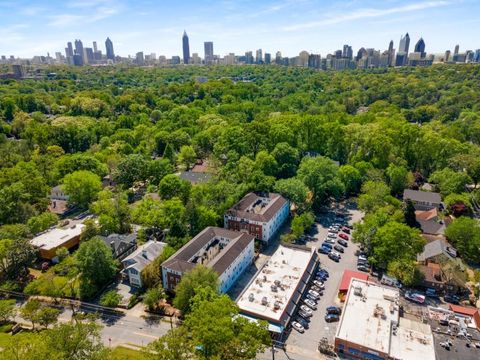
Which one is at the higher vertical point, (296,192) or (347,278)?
(296,192)

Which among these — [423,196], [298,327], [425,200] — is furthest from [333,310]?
[423,196]

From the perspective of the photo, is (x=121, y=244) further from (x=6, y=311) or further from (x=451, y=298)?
(x=451, y=298)

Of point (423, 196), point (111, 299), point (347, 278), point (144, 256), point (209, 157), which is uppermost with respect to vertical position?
point (209, 157)

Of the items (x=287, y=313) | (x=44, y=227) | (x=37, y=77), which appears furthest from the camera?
(x=37, y=77)

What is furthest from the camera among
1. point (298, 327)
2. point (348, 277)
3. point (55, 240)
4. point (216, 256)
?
point (55, 240)

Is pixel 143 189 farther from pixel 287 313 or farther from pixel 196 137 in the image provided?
pixel 287 313

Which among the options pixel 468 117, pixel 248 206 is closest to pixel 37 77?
pixel 248 206

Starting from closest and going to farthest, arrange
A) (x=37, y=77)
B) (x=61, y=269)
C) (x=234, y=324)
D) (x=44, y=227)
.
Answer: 1. (x=234, y=324)
2. (x=61, y=269)
3. (x=44, y=227)
4. (x=37, y=77)
